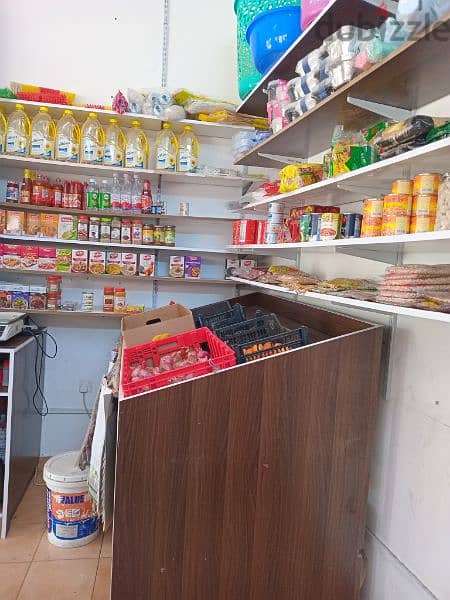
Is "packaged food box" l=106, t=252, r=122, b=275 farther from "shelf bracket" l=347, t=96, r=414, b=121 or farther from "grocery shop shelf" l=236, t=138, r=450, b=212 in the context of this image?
"shelf bracket" l=347, t=96, r=414, b=121

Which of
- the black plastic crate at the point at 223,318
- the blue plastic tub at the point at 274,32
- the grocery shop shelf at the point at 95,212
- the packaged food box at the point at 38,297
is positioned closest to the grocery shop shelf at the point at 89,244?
the grocery shop shelf at the point at 95,212

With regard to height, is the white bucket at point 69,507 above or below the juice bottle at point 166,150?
below

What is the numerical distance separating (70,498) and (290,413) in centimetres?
137

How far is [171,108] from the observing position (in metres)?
2.63

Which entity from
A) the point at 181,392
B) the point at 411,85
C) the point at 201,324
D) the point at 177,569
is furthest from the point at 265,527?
the point at 411,85

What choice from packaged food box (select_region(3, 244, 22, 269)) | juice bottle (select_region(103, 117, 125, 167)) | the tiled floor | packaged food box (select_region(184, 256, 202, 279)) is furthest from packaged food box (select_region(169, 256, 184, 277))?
the tiled floor

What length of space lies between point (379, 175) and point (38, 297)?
2.16 metres

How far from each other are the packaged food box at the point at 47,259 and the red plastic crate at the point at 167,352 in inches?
44.8

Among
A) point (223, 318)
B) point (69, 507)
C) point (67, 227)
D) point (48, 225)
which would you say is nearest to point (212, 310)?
point (223, 318)

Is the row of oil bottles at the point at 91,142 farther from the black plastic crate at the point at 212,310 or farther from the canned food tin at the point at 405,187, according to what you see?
the canned food tin at the point at 405,187

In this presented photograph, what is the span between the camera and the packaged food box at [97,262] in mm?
2734

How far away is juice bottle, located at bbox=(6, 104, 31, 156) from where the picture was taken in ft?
8.40

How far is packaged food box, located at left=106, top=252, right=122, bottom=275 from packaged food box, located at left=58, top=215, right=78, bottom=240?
0.79 ft

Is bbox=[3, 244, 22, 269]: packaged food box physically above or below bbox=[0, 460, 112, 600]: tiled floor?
above
